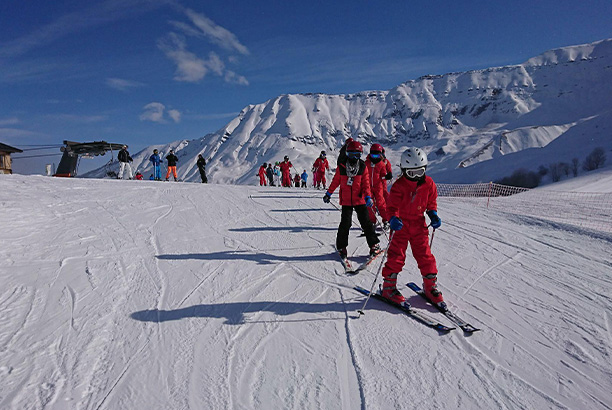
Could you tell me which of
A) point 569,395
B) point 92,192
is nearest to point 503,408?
point 569,395

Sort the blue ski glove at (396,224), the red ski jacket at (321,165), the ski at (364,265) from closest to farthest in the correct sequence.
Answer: the blue ski glove at (396,224), the ski at (364,265), the red ski jacket at (321,165)

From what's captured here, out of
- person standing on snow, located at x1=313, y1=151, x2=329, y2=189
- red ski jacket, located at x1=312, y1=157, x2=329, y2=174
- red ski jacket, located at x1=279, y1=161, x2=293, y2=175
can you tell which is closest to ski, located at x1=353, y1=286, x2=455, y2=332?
red ski jacket, located at x1=312, y1=157, x2=329, y2=174

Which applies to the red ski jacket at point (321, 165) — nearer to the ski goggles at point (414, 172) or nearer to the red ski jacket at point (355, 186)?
the red ski jacket at point (355, 186)

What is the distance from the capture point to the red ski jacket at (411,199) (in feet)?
13.0

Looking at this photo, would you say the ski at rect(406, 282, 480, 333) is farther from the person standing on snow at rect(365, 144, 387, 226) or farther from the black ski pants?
the person standing on snow at rect(365, 144, 387, 226)

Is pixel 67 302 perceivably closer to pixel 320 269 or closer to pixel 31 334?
pixel 31 334

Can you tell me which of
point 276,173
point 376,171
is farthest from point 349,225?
point 276,173

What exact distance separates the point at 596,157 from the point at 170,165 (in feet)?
254

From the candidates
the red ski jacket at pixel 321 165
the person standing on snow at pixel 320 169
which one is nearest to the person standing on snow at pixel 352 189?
the red ski jacket at pixel 321 165

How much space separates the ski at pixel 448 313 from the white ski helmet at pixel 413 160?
1.61m

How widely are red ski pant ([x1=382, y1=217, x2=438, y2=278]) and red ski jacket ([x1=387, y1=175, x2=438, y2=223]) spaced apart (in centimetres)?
11

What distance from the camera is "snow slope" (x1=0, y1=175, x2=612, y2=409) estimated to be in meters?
2.62

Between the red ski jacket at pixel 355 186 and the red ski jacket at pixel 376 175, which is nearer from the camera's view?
the red ski jacket at pixel 355 186

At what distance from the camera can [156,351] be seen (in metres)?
3.07
